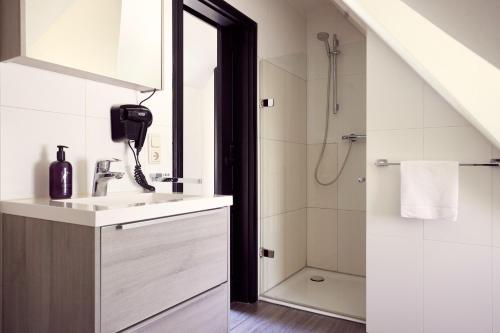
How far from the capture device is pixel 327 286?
104 inches

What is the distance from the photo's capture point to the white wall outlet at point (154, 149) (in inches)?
64.9

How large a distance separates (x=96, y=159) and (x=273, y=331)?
1.31 metres

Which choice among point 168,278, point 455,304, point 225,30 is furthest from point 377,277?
point 225,30

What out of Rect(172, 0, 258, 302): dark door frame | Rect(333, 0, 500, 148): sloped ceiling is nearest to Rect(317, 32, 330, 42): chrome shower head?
Rect(172, 0, 258, 302): dark door frame

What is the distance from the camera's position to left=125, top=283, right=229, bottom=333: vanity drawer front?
3.60 ft

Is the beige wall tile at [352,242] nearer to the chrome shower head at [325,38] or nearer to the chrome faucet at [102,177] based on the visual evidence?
the chrome shower head at [325,38]

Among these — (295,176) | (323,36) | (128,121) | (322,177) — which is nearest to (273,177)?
(295,176)

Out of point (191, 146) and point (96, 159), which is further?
point (191, 146)

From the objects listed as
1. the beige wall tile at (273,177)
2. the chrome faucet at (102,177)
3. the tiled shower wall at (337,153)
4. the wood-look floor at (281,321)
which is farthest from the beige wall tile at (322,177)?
the chrome faucet at (102,177)

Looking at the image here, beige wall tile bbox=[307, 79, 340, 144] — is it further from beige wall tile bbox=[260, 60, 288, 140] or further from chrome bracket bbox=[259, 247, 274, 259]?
chrome bracket bbox=[259, 247, 274, 259]

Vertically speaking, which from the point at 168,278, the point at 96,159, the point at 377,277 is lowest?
the point at 377,277

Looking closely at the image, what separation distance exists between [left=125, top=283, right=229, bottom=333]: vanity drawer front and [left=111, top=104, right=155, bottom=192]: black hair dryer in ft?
1.89

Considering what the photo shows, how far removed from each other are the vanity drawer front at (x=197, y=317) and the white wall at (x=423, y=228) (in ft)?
2.98

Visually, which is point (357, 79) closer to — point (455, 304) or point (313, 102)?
point (313, 102)
